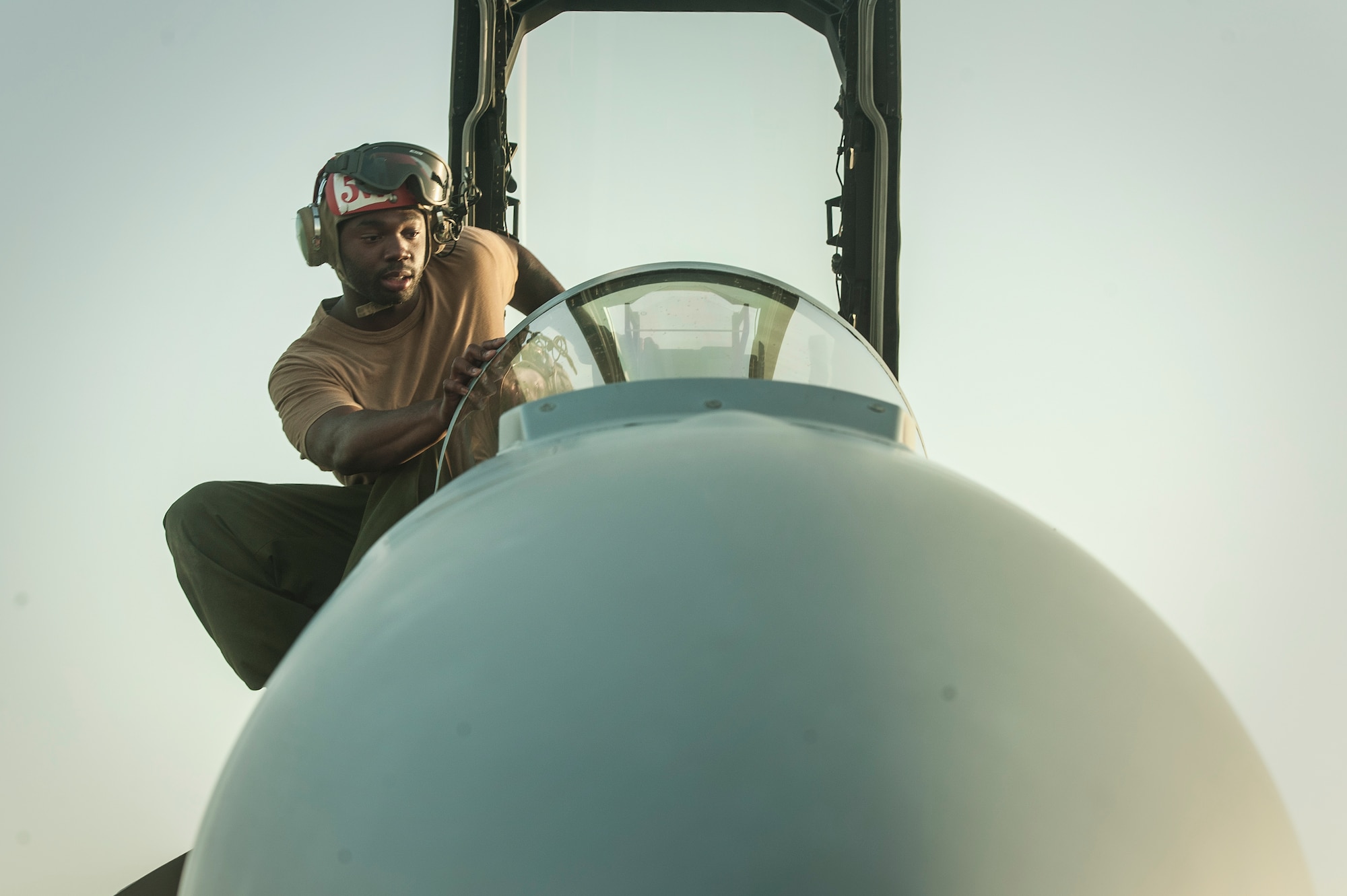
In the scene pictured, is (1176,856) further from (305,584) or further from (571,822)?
(305,584)

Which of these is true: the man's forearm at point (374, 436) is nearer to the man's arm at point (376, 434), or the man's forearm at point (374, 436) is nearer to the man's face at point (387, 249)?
the man's arm at point (376, 434)

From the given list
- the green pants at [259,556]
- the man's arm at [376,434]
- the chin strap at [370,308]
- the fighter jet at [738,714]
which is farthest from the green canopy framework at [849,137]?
the fighter jet at [738,714]

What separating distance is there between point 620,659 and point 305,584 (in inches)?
88.8

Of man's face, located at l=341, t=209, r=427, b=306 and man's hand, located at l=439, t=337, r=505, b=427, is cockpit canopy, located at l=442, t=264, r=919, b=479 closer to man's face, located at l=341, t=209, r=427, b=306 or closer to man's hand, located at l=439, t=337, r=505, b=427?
man's hand, located at l=439, t=337, r=505, b=427

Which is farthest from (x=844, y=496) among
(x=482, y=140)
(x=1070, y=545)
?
(x=482, y=140)

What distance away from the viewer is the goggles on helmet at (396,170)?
103 inches

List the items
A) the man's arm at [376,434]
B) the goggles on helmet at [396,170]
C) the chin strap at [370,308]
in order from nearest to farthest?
the man's arm at [376,434] → the goggles on helmet at [396,170] → the chin strap at [370,308]

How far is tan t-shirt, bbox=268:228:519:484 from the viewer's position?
8.77 ft

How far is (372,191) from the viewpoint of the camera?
2635mm

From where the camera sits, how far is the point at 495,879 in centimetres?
60

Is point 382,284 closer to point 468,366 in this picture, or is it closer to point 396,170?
point 396,170

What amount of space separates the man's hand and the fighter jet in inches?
32.9

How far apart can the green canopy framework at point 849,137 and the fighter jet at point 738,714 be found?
2.31 meters

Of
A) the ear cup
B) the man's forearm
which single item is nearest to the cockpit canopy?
the man's forearm
